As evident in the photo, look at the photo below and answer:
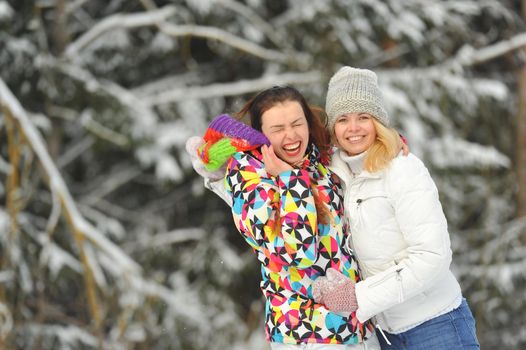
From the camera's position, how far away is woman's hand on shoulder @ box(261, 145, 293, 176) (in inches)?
93.8

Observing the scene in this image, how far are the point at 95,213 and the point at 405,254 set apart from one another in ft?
18.4

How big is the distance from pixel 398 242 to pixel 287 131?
21.3 inches

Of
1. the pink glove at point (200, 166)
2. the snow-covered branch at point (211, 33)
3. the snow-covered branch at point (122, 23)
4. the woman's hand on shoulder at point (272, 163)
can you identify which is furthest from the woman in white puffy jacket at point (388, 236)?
the snow-covered branch at point (122, 23)

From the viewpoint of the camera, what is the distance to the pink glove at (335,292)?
7.62 ft

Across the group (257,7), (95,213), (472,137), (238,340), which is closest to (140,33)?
(257,7)

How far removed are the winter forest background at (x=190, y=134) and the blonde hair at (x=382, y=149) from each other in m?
3.72

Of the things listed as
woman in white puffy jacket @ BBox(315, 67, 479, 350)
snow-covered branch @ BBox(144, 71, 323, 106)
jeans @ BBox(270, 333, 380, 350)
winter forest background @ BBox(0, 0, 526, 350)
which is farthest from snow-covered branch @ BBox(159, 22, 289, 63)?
jeans @ BBox(270, 333, 380, 350)

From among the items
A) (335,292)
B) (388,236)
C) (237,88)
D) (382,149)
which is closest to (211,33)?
(237,88)

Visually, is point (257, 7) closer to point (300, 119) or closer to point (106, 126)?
point (106, 126)

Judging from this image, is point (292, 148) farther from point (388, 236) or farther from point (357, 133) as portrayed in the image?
point (388, 236)

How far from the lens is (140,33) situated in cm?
793

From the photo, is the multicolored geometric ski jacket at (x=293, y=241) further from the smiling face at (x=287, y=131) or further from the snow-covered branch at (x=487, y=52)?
the snow-covered branch at (x=487, y=52)

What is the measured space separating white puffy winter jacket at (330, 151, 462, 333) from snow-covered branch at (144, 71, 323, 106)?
445cm

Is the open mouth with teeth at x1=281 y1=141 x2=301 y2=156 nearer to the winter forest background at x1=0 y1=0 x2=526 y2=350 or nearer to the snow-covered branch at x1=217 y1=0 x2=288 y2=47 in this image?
the winter forest background at x1=0 y1=0 x2=526 y2=350
